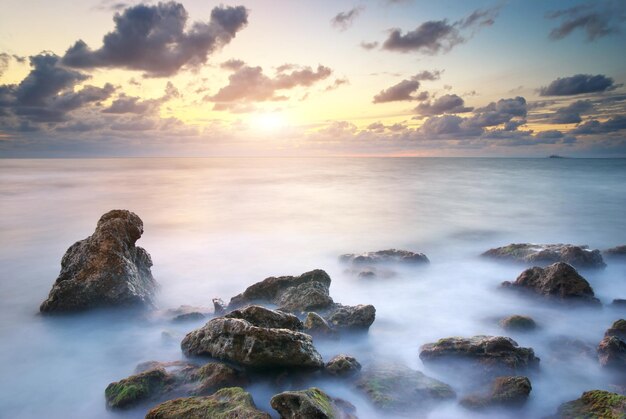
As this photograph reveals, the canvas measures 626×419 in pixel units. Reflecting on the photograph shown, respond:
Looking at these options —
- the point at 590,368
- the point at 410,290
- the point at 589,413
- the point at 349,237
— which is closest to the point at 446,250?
the point at 349,237

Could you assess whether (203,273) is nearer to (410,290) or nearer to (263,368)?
(410,290)

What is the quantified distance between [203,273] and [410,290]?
621 cm

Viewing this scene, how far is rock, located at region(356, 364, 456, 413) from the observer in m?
Result: 5.46

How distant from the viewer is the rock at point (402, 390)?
17.9 feet

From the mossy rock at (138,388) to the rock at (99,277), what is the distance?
10.8 feet

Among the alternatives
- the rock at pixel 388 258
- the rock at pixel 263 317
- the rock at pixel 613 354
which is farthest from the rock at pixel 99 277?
the rock at pixel 613 354

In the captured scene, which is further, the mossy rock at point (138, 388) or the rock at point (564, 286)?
the rock at point (564, 286)

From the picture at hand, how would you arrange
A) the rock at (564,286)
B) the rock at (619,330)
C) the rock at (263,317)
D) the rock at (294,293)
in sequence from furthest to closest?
1. the rock at (564,286)
2. the rock at (294,293)
3. the rock at (619,330)
4. the rock at (263,317)

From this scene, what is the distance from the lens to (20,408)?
591 cm

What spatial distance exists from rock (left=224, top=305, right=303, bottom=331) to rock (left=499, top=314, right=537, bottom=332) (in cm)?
455

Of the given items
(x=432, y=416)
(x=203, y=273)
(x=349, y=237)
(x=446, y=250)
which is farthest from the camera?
(x=349, y=237)

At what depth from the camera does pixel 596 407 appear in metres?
4.95

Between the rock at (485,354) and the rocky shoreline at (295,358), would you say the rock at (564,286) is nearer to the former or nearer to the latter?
the rocky shoreline at (295,358)

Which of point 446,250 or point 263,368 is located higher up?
point 263,368
